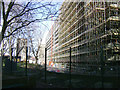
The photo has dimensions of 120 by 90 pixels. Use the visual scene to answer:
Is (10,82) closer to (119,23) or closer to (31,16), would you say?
(31,16)

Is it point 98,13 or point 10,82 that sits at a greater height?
point 98,13

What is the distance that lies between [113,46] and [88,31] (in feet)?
14.2

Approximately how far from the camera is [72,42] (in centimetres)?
2695

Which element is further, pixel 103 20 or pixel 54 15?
pixel 103 20

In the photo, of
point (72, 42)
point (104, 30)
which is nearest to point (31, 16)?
point (104, 30)

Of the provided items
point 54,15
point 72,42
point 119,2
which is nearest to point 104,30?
point 119,2

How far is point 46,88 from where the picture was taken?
6.06 meters

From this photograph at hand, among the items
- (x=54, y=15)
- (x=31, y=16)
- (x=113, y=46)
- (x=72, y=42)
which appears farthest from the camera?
(x=72, y=42)

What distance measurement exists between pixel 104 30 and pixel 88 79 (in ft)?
47.0

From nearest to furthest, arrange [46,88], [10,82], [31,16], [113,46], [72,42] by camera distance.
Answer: [10,82], [46,88], [31,16], [113,46], [72,42]

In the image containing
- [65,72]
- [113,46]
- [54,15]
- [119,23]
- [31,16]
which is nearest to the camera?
[65,72]

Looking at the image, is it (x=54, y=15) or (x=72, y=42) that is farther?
(x=72, y=42)

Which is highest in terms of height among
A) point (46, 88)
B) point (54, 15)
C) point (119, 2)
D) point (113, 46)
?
point (119, 2)

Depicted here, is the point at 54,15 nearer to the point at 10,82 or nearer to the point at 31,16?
the point at 31,16
